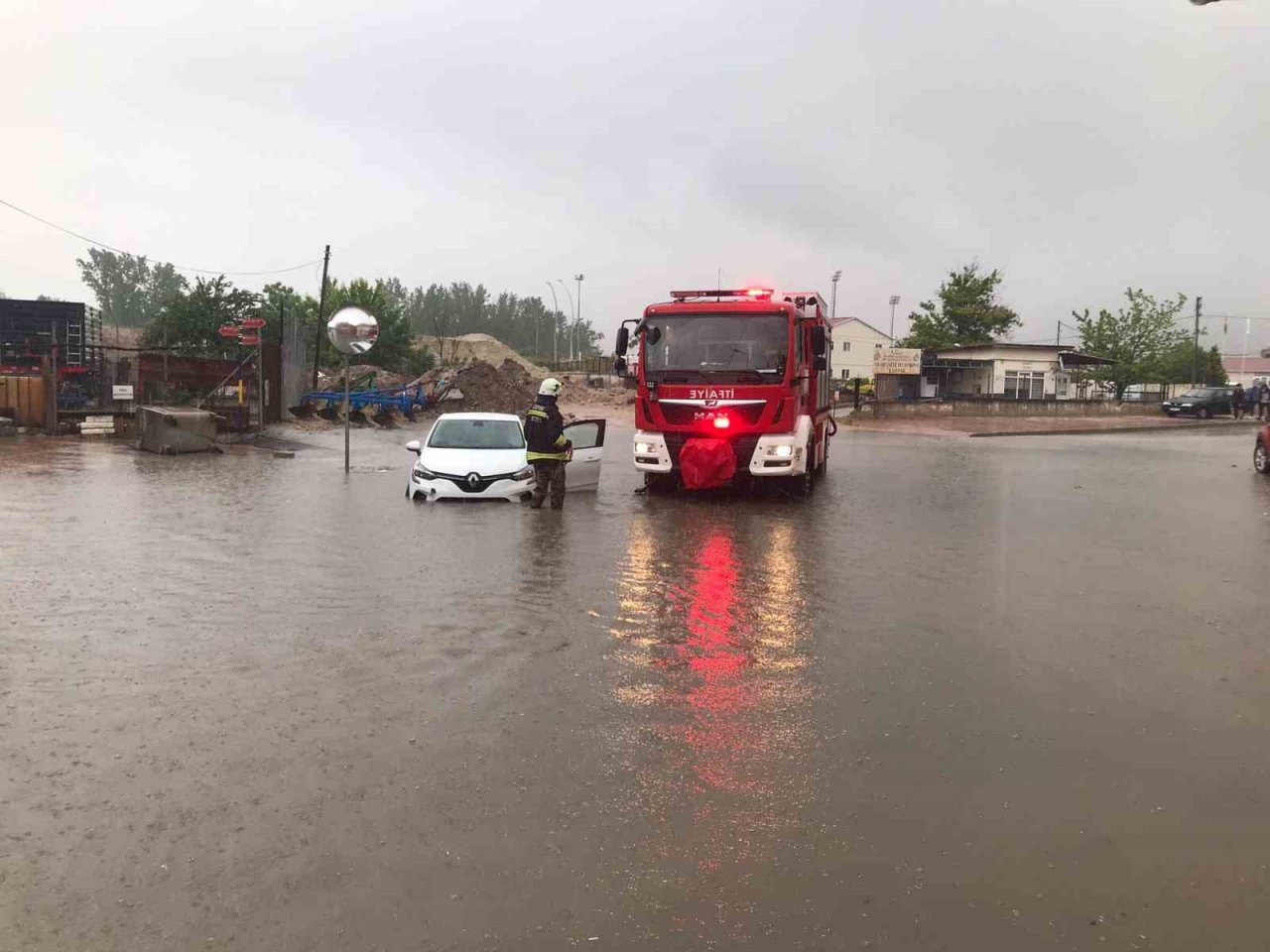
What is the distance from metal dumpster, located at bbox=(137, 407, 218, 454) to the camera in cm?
2042

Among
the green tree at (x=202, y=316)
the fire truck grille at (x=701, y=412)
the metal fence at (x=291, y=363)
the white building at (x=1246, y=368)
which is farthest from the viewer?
the white building at (x=1246, y=368)

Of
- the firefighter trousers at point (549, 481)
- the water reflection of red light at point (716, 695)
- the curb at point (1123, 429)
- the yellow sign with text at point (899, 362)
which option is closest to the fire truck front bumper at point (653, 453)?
the firefighter trousers at point (549, 481)

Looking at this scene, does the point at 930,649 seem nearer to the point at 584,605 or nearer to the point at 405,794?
the point at 584,605

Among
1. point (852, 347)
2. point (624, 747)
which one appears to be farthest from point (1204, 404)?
point (624, 747)

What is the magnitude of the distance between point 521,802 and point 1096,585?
6.69 metres

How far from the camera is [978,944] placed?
2955 mm

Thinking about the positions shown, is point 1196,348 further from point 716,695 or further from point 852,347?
point 716,695

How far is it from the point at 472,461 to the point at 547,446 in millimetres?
1301

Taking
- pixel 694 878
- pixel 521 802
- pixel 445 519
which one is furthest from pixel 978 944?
pixel 445 519

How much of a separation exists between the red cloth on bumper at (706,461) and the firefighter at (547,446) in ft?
6.17

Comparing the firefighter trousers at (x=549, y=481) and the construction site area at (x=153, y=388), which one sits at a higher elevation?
the construction site area at (x=153, y=388)

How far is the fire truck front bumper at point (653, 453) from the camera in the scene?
14109mm

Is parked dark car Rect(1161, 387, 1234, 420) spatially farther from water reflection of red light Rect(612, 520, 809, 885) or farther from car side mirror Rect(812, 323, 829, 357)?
water reflection of red light Rect(612, 520, 809, 885)

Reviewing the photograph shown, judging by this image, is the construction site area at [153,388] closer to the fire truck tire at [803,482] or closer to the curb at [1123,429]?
the fire truck tire at [803,482]
